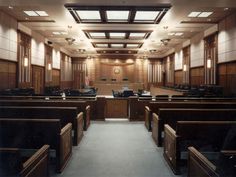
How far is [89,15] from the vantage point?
10039 mm

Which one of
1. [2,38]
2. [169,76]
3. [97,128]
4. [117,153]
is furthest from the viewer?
[169,76]

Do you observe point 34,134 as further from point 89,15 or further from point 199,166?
point 89,15

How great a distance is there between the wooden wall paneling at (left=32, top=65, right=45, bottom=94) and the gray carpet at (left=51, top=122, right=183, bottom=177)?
9.03 metres

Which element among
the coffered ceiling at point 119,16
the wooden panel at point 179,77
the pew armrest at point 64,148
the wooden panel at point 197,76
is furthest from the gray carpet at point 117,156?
the wooden panel at point 179,77

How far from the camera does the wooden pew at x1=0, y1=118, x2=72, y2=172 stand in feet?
11.4

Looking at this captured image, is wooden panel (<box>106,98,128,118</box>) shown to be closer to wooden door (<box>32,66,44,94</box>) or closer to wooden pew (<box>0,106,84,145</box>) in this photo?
wooden pew (<box>0,106,84,145</box>)

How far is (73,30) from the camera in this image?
13.1 metres

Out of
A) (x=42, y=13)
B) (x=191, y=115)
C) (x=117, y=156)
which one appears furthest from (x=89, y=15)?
(x=117, y=156)

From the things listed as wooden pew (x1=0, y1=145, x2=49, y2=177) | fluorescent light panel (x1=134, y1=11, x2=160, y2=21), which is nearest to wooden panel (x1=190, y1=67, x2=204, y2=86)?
fluorescent light panel (x1=134, y1=11, x2=160, y2=21)

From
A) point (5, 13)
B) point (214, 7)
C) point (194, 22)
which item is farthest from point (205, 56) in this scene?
point (5, 13)

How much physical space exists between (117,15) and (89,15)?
1.17 metres

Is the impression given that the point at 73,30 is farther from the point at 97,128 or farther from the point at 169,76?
the point at 169,76

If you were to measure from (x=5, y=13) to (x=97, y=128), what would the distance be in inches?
268

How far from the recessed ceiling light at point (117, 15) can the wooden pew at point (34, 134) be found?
6971mm
